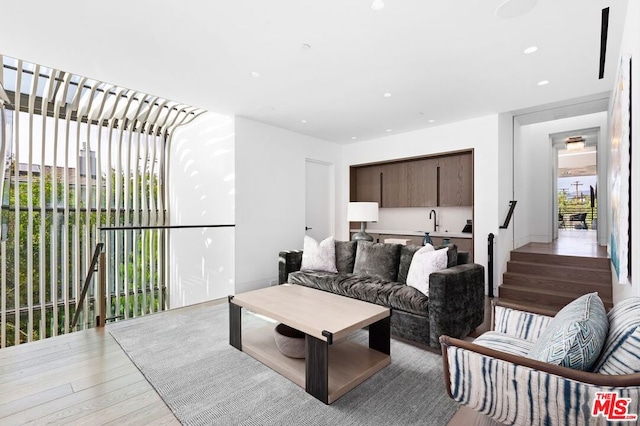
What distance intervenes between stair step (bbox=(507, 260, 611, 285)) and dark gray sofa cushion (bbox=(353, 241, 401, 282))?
237 centimetres

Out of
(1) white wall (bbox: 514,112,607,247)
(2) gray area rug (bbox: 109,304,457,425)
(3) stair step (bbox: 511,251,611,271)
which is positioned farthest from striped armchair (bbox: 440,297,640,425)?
(1) white wall (bbox: 514,112,607,247)

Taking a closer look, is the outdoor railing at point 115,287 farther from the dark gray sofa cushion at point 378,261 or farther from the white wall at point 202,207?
the dark gray sofa cushion at point 378,261

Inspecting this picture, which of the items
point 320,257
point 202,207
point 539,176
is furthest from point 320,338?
point 539,176

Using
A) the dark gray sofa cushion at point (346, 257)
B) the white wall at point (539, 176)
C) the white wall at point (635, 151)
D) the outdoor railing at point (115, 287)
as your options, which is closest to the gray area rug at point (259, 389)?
the dark gray sofa cushion at point (346, 257)

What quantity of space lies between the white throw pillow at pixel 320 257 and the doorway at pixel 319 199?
1.67 m

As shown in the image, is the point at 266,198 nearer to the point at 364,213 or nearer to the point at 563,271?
the point at 364,213

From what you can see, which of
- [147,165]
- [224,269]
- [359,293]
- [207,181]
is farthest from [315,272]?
[147,165]

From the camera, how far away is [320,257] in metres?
4.10

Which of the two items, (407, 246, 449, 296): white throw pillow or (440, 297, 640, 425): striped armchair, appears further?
(407, 246, 449, 296): white throw pillow

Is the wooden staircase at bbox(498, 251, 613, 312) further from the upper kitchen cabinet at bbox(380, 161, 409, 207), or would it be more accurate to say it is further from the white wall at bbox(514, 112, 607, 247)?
the upper kitchen cabinet at bbox(380, 161, 409, 207)

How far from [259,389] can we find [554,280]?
4184 millimetres

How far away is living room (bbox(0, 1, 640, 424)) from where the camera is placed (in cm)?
295

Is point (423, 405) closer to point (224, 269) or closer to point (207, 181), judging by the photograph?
point (224, 269)

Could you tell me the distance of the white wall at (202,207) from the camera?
15.4 ft
